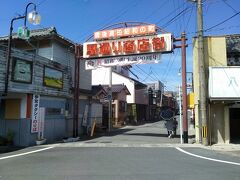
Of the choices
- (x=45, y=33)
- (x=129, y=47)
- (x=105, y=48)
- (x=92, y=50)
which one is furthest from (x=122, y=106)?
(x=129, y=47)

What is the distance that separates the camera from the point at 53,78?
71.3 ft

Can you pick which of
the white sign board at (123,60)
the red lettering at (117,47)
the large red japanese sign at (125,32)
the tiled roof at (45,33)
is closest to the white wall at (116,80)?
the tiled roof at (45,33)

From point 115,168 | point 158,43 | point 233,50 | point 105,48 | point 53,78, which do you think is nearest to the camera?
point 115,168

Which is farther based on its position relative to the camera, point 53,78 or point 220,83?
point 53,78

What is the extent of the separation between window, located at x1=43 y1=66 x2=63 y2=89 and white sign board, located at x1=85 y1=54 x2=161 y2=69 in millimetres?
2300

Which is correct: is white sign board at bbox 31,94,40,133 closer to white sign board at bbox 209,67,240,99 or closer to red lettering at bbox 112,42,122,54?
red lettering at bbox 112,42,122,54

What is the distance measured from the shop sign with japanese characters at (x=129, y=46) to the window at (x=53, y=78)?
7.98 ft

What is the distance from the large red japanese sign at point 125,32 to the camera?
21.3 metres

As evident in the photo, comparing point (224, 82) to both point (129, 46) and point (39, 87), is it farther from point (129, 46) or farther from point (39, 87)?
point (39, 87)

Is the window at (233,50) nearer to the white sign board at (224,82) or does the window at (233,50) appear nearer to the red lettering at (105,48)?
the white sign board at (224,82)

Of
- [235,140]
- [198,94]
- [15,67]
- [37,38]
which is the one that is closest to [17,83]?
[15,67]

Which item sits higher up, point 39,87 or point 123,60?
point 123,60

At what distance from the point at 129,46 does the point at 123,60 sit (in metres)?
1.09

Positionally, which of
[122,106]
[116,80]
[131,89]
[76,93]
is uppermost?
[116,80]
